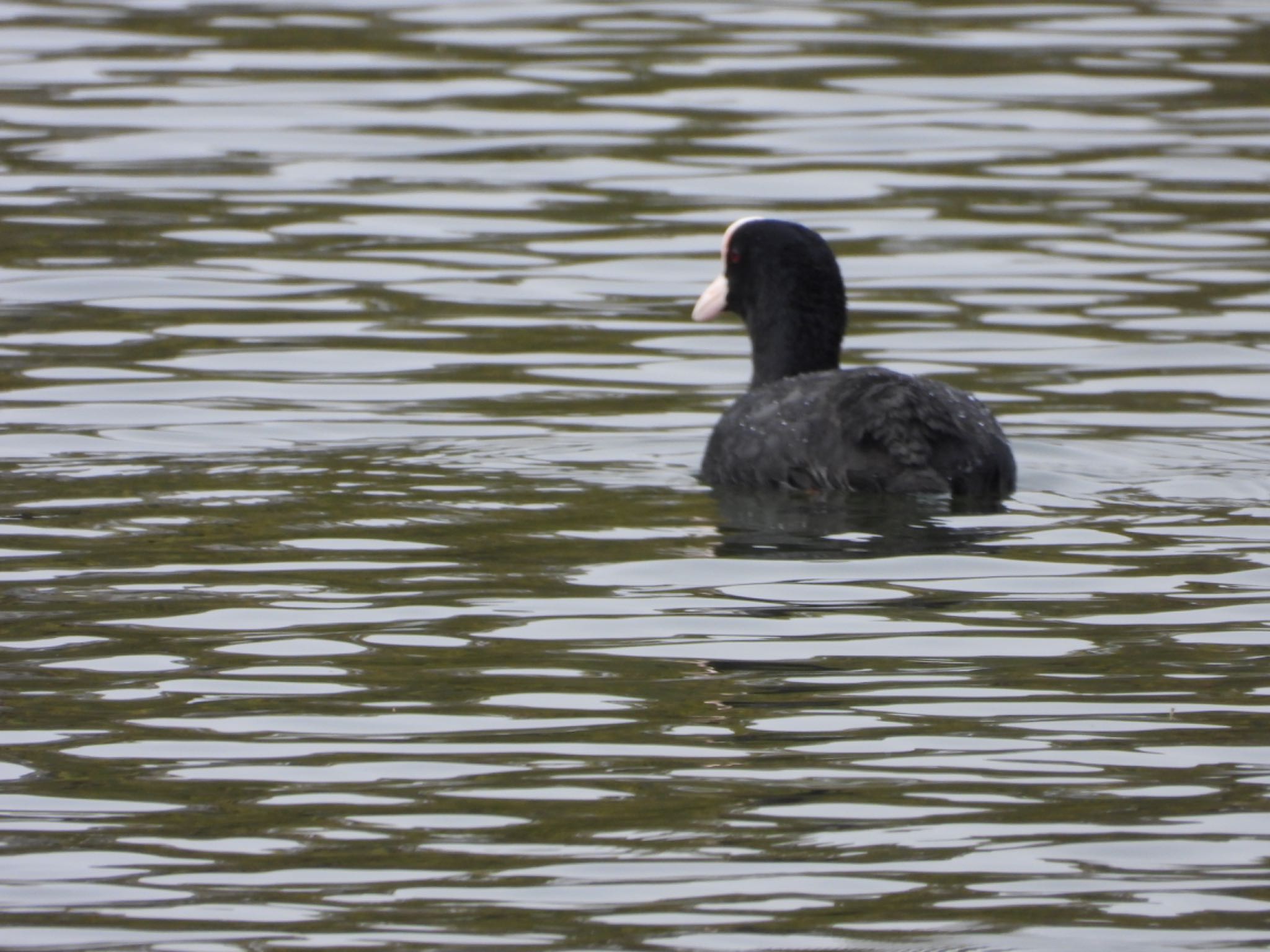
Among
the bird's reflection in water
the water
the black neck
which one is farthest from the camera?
the black neck

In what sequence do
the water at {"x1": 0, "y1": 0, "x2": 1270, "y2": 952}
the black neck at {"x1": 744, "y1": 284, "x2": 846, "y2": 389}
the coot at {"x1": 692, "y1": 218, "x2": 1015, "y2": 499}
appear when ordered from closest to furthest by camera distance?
the water at {"x1": 0, "y1": 0, "x2": 1270, "y2": 952} < the coot at {"x1": 692, "y1": 218, "x2": 1015, "y2": 499} < the black neck at {"x1": 744, "y1": 284, "x2": 846, "y2": 389}

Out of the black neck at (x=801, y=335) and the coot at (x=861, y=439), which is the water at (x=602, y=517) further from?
the black neck at (x=801, y=335)

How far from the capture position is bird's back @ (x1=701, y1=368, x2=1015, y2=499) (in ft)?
30.3

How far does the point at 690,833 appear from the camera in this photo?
550 cm

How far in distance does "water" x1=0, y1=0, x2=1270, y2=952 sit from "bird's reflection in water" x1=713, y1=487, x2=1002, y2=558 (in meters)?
0.03

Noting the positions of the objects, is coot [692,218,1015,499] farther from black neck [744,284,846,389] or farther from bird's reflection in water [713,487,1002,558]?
black neck [744,284,846,389]

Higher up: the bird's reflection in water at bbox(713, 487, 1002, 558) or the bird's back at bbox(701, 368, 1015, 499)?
the bird's back at bbox(701, 368, 1015, 499)

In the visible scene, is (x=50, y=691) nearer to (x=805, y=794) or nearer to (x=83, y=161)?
Result: (x=805, y=794)

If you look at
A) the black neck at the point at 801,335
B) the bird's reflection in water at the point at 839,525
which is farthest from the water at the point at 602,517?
the black neck at the point at 801,335

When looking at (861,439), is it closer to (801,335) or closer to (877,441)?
(877,441)

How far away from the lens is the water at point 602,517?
5332 mm

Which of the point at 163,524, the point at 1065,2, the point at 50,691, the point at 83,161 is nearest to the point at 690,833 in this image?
the point at 50,691

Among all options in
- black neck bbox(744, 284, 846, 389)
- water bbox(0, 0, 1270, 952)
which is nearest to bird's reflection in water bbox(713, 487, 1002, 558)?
water bbox(0, 0, 1270, 952)

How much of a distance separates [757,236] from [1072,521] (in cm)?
234
